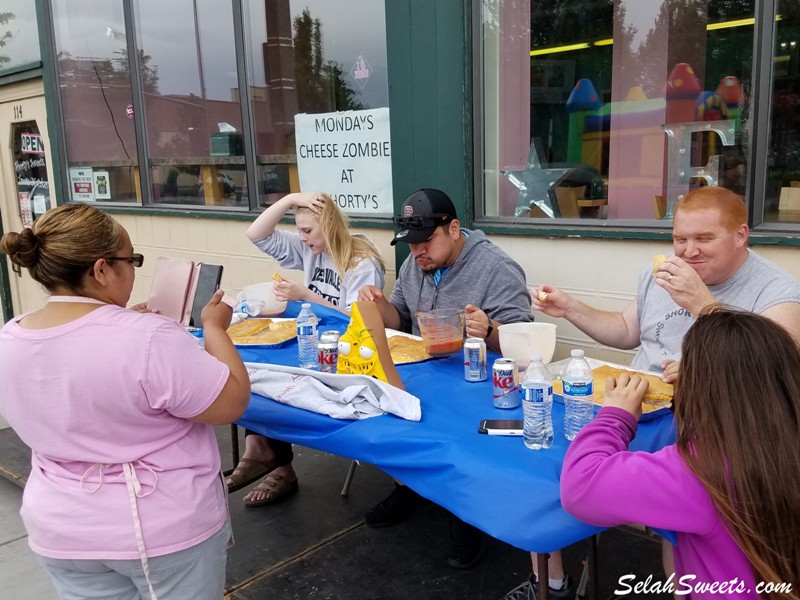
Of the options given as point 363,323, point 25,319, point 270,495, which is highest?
point 25,319

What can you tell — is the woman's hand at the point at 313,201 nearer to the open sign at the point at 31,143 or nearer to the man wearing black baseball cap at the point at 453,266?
the man wearing black baseball cap at the point at 453,266

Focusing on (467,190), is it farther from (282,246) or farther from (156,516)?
(156,516)

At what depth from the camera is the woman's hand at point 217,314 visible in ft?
6.77

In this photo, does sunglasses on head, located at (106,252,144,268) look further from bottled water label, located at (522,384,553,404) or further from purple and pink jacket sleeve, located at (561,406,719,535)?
purple and pink jacket sleeve, located at (561,406,719,535)

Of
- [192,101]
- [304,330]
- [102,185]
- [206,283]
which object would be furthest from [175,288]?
[102,185]

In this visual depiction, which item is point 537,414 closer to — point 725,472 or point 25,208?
point 725,472

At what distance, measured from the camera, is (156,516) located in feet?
5.75

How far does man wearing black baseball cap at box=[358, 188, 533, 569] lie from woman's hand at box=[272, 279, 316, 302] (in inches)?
20.6

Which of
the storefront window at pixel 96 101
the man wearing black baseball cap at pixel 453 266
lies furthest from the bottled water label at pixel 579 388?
the storefront window at pixel 96 101

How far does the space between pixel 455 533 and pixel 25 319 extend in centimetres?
184

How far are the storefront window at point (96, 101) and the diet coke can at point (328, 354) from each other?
4518 millimetres

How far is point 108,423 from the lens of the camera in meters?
1.70

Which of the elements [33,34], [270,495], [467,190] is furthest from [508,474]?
[33,34]

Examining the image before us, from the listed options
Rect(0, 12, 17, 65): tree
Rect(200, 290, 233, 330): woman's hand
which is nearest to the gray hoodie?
Rect(200, 290, 233, 330): woman's hand
